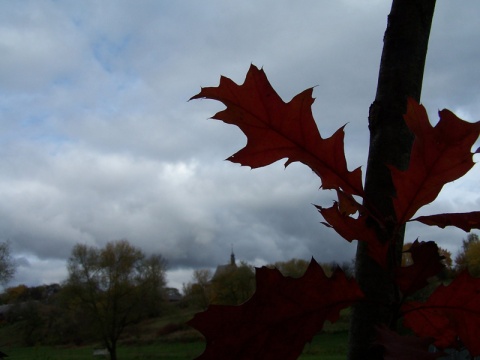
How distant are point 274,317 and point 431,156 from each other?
330 millimetres

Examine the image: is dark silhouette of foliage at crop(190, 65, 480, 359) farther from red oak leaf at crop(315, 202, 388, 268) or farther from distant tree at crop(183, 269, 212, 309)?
distant tree at crop(183, 269, 212, 309)

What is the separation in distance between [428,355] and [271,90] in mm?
433

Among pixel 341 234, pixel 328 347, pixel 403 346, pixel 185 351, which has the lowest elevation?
pixel 185 351

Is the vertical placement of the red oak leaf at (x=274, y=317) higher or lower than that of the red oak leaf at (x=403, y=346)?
higher

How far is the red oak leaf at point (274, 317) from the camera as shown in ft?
1.93

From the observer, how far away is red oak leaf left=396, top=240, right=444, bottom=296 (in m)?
0.66

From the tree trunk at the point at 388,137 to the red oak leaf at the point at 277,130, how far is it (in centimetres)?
9

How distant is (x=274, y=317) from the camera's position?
0.61 metres

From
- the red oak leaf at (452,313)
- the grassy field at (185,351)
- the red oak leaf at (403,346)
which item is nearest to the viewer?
the red oak leaf at (403,346)

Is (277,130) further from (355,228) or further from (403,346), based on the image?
(403,346)

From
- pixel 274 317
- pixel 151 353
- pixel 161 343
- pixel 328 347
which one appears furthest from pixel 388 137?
pixel 161 343

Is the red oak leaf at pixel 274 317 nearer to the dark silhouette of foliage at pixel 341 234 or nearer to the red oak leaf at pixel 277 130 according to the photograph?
the dark silhouette of foliage at pixel 341 234

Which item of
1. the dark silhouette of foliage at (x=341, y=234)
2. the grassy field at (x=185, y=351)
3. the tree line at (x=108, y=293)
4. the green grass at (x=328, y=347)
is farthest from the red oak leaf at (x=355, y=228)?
the tree line at (x=108, y=293)

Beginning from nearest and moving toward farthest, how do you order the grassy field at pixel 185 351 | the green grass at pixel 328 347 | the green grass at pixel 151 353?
the green grass at pixel 328 347
the grassy field at pixel 185 351
the green grass at pixel 151 353
